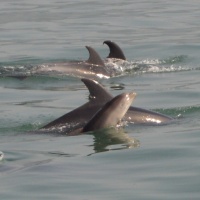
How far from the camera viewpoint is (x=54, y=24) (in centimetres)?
2734

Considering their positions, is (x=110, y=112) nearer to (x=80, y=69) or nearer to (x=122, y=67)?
(x=80, y=69)

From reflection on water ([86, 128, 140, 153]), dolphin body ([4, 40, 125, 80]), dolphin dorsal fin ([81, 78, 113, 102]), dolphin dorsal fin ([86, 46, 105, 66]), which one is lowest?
reflection on water ([86, 128, 140, 153])

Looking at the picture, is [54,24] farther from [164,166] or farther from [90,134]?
[164,166]

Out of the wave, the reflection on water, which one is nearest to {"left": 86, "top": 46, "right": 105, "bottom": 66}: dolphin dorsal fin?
the wave

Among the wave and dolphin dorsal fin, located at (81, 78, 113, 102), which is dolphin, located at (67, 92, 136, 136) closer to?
dolphin dorsal fin, located at (81, 78, 113, 102)

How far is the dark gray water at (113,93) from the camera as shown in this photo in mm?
10016

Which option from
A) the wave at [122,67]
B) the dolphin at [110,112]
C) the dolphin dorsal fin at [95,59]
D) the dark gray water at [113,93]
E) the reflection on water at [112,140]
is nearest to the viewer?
the dark gray water at [113,93]

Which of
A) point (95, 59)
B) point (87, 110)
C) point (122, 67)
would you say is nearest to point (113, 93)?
point (95, 59)

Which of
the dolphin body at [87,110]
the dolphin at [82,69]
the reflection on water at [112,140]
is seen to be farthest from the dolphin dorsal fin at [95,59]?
the reflection on water at [112,140]

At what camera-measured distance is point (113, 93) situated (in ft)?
54.1

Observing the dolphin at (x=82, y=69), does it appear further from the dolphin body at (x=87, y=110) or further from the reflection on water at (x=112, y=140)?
the reflection on water at (x=112, y=140)

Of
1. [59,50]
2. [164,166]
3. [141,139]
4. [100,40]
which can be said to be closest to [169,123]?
[141,139]

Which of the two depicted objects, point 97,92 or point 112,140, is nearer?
point 112,140

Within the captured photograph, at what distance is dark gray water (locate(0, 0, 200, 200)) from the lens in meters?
10.0
